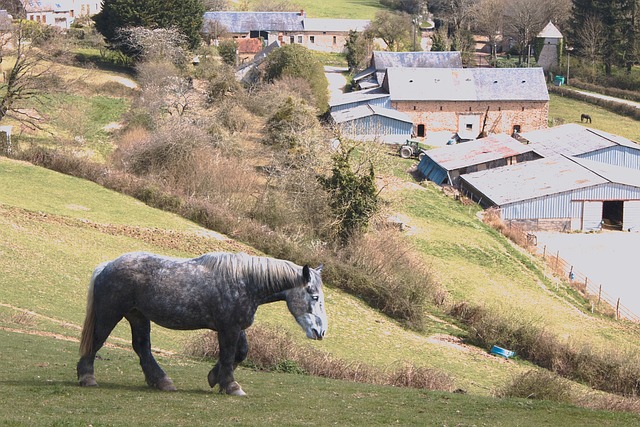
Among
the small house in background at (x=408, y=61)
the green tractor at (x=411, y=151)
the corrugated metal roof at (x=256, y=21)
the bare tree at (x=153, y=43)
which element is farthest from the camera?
the corrugated metal roof at (x=256, y=21)

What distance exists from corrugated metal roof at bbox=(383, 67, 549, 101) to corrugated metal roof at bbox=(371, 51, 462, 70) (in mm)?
7066

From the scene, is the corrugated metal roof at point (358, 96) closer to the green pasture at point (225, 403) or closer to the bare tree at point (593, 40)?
the bare tree at point (593, 40)

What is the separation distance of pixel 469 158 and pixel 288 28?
5128 centimetres

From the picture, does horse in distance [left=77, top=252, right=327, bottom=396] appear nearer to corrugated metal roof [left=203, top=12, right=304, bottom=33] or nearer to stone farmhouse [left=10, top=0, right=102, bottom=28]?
stone farmhouse [left=10, top=0, right=102, bottom=28]

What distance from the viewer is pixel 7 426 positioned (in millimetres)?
10492

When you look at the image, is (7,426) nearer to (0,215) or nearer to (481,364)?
(481,364)

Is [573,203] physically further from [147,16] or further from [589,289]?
[147,16]

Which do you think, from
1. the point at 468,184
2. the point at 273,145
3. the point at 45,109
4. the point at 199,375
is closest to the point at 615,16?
the point at 468,184

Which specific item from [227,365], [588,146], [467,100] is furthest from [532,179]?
[227,365]

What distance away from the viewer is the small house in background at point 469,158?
193ft

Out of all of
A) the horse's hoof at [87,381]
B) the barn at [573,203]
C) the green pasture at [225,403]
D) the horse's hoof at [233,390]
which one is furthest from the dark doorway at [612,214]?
the horse's hoof at [87,381]

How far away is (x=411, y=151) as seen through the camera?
6556 cm

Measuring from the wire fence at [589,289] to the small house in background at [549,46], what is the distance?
55.5m

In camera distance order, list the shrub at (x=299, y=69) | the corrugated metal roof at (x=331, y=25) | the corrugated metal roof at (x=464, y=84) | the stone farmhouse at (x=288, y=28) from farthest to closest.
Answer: the corrugated metal roof at (x=331, y=25) < the stone farmhouse at (x=288, y=28) < the corrugated metal roof at (x=464, y=84) < the shrub at (x=299, y=69)
